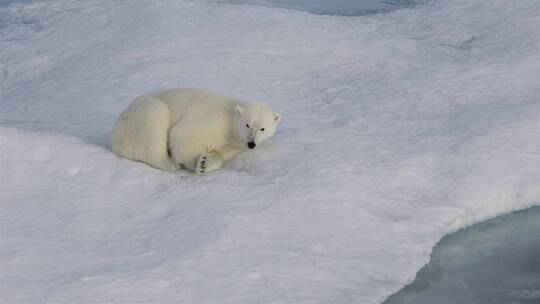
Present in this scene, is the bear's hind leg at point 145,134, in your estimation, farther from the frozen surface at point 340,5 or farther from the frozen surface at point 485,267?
the frozen surface at point 340,5

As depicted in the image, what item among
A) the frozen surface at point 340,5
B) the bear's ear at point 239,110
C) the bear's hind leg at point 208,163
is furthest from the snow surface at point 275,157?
the frozen surface at point 340,5

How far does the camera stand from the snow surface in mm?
3547

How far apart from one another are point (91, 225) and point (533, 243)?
2125mm

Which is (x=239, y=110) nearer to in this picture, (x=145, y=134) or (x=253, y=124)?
(x=253, y=124)

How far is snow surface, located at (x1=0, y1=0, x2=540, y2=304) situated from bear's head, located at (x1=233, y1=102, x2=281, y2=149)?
0.50 feet

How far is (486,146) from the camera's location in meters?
4.98

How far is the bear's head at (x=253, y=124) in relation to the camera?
4.78m

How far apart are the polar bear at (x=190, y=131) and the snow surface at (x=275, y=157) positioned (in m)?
0.12

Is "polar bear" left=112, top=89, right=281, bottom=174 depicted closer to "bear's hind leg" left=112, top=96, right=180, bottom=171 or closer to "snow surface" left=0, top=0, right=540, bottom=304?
"bear's hind leg" left=112, top=96, right=180, bottom=171

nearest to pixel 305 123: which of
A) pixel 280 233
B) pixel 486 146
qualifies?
pixel 486 146

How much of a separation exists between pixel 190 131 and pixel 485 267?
1.87m

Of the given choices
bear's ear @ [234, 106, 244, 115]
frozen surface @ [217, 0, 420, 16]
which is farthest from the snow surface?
frozen surface @ [217, 0, 420, 16]

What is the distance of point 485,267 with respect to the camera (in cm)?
385

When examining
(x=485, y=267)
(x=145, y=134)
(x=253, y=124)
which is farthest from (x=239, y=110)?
(x=485, y=267)
